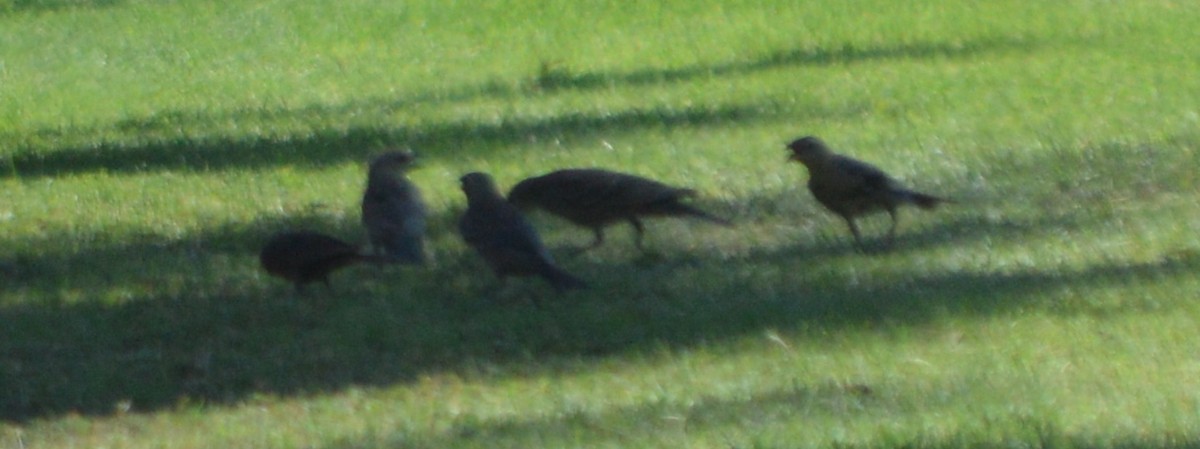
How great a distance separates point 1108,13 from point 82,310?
15.6m

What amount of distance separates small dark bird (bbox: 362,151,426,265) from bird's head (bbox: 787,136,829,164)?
215 centimetres

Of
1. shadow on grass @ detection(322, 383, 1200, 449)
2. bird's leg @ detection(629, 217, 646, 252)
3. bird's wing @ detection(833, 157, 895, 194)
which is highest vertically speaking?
shadow on grass @ detection(322, 383, 1200, 449)

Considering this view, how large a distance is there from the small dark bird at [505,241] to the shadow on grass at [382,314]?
15 cm

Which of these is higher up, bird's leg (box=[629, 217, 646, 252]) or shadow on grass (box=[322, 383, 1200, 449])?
shadow on grass (box=[322, 383, 1200, 449])

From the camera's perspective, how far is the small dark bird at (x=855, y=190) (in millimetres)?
10570

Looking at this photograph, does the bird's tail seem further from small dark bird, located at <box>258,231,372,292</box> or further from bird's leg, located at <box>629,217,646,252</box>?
bird's leg, located at <box>629,217,646,252</box>

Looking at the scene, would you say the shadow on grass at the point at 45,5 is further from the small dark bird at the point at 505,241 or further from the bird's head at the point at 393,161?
the small dark bird at the point at 505,241

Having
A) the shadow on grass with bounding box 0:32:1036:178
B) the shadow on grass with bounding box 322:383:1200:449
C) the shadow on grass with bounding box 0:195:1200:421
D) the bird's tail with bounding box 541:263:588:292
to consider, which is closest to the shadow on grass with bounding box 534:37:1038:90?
the shadow on grass with bounding box 0:32:1036:178

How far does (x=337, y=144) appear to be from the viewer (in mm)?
15273

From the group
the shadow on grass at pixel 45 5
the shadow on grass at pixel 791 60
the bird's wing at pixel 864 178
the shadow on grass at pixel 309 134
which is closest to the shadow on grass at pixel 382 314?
the bird's wing at pixel 864 178

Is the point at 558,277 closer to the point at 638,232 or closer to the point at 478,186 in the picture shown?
the point at 478,186

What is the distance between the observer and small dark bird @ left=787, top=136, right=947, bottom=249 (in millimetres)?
10570

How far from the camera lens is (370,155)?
14.5 m

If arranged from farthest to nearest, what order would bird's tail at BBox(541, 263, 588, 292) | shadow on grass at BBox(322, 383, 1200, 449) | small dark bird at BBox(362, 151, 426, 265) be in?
small dark bird at BBox(362, 151, 426, 265) → bird's tail at BBox(541, 263, 588, 292) → shadow on grass at BBox(322, 383, 1200, 449)
